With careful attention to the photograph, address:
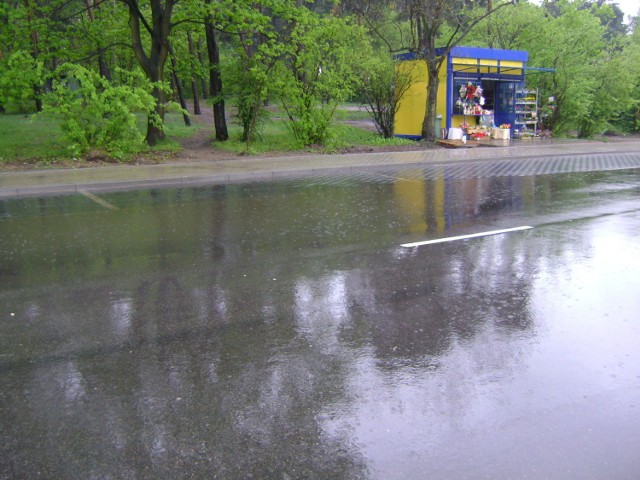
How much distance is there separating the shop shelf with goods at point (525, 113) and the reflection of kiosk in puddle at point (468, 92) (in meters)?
0.41

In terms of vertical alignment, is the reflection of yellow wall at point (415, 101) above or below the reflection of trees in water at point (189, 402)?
above

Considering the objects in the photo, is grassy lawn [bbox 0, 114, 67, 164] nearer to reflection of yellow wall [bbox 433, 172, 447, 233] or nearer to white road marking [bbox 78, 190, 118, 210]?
white road marking [bbox 78, 190, 118, 210]

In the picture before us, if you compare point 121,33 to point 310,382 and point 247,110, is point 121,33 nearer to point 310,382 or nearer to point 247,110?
point 247,110

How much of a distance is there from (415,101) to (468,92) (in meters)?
2.29

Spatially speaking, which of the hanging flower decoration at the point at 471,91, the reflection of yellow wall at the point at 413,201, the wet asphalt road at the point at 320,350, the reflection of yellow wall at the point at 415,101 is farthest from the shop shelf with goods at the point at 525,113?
the wet asphalt road at the point at 320,350

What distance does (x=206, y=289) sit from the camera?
6254mm

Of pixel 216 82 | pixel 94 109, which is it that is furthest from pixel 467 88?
pixel 94 109

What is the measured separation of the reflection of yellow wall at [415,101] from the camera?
81.3 feet

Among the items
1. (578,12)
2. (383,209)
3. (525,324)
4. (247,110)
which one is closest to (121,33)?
(247,110)

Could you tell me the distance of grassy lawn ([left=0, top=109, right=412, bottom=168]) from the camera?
17719mm

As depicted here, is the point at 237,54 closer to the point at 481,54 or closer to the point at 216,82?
the point at 216,82

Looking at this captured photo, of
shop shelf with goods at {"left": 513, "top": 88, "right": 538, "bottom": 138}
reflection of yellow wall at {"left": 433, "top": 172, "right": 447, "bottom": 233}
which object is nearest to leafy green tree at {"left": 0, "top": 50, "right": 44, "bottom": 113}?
reflection of yellow wall at {"left": 433, "top": 172, "right": 447, "bottom": 233}

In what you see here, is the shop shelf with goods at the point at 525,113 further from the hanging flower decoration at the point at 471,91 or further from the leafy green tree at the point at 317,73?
the leafy green tree at the point at 317,73

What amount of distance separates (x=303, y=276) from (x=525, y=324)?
8.20 ft
